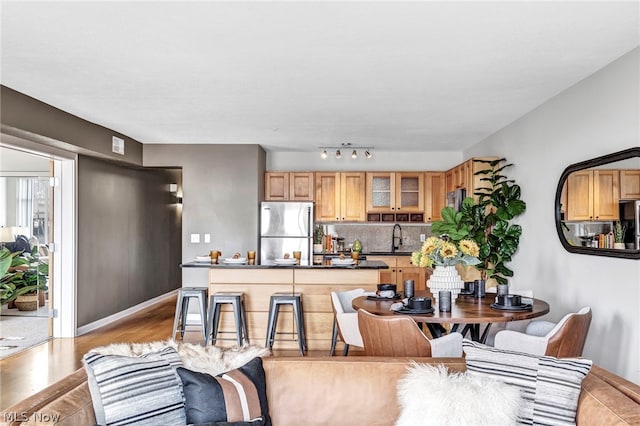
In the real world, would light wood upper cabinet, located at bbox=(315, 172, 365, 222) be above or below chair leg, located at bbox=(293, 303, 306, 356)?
above

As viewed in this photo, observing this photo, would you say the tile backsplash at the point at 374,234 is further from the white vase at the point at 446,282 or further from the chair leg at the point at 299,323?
the white vase at the point at 446,282

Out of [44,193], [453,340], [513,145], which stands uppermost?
[513,145]

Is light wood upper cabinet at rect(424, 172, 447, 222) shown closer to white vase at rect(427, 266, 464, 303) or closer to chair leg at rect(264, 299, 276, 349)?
chair leg at rect(264, 299, 276, 349)

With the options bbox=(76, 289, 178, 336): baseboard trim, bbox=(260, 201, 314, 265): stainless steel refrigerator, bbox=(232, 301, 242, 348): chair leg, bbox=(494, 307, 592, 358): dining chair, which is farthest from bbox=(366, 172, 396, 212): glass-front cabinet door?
bbox=(494, 307, 592, 358): dining chair

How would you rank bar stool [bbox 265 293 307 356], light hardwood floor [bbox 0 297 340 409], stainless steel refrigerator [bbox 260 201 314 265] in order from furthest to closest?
stainless steel refrigerator [bbox 260 201 314 265] < bar stool [bbox 265 293 307 356] < light hardwood floor [bbox 0 297 340 409]

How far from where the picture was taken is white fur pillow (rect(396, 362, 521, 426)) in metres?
1.78

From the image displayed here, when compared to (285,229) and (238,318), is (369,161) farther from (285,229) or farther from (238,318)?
(238,318)

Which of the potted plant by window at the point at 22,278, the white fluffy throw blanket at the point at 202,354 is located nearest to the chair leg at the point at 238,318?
the potted plant by window at the point at 22,278

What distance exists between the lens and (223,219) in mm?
7195

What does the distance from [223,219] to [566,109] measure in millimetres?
4720

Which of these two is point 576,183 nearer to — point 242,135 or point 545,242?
point 545,242

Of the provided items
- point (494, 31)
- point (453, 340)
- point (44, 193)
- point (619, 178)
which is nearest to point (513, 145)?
point (619, 178)

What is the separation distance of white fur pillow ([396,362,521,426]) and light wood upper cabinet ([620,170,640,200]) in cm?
205

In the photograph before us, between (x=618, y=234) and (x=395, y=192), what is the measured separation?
4507mm
